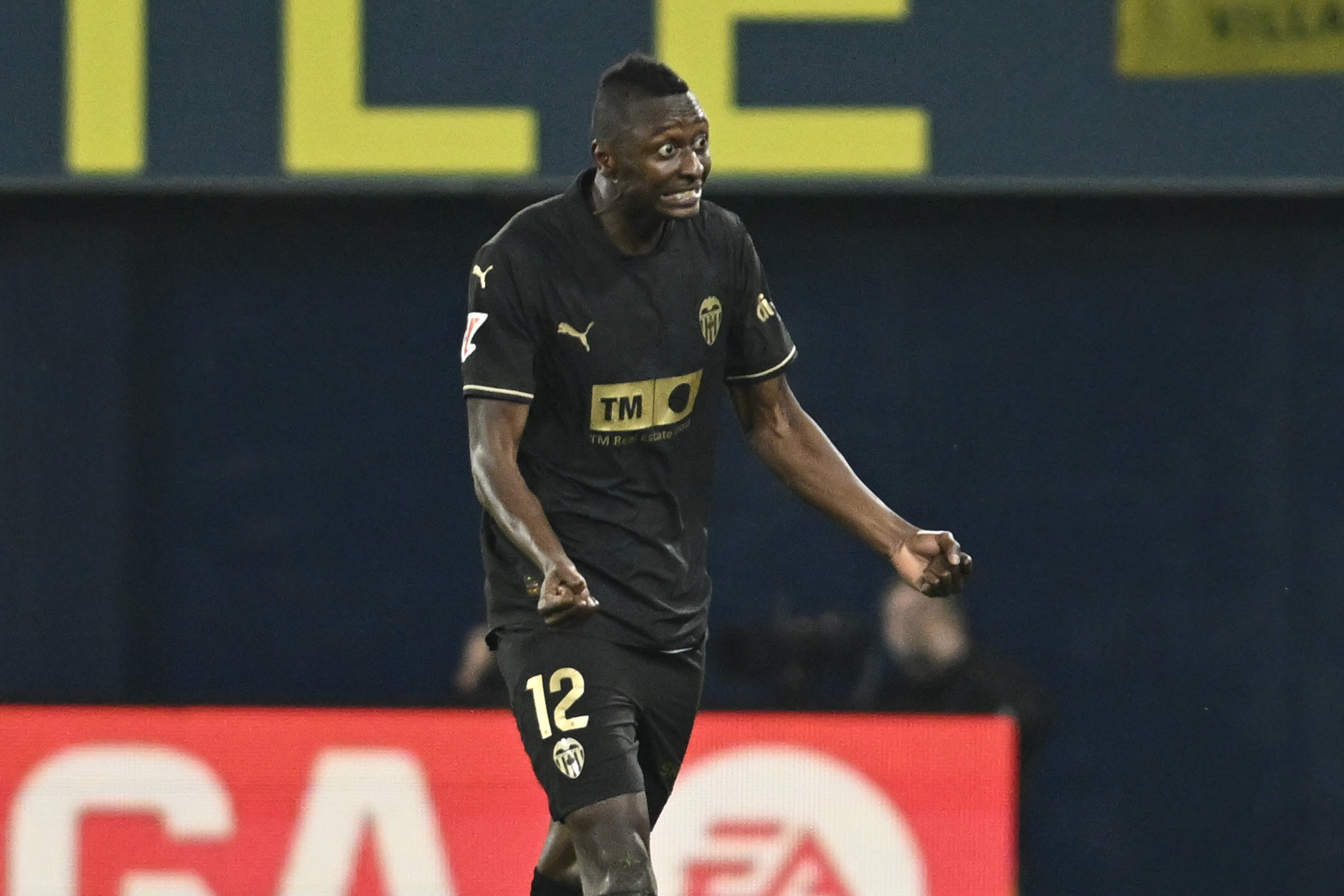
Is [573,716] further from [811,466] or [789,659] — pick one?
[789,659]

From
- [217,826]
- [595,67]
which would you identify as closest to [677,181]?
[217,826]

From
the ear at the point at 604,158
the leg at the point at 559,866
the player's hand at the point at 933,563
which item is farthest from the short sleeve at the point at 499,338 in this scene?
the leg at the point at 559,866

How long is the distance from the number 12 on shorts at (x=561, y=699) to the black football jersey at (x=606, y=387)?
0.33 feet

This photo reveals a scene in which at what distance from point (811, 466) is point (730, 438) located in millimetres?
3486

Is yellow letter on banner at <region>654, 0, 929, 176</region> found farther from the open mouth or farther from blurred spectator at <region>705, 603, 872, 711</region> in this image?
the open mouth

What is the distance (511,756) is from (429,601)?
1742 mm

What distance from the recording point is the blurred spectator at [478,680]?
7471 mm

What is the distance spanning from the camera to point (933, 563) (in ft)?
14.1

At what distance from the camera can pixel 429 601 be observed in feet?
27.1

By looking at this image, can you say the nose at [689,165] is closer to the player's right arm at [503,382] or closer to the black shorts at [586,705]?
the player's right arm at [503,382]

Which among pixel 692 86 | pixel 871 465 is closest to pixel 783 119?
pixel 692 86

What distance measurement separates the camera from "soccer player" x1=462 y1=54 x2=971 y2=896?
4.30m

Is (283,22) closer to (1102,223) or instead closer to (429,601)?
(429,601)

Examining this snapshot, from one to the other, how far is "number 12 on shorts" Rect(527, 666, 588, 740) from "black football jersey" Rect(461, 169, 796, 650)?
10 cm
